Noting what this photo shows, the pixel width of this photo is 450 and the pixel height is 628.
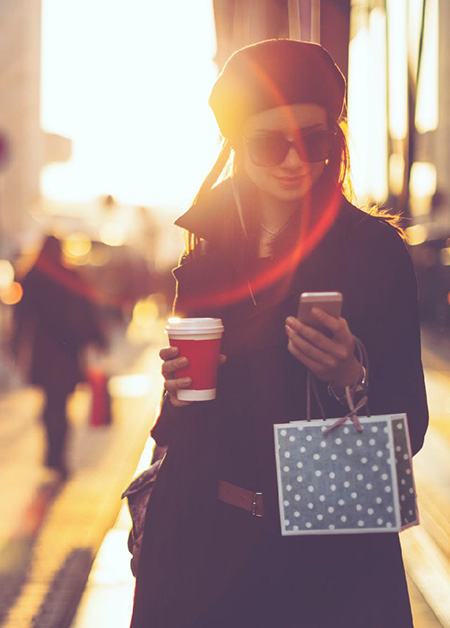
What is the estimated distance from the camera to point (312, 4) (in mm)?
3768

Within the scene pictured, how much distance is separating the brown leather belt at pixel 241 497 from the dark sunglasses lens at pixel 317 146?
691 millimetres

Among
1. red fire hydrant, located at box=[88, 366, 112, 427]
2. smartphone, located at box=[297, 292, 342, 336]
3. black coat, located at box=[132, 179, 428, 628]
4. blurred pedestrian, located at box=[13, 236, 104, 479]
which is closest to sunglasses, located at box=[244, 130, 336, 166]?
black coat, located at box=[132, 179, 428, 628]

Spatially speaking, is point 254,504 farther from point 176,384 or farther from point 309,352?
point 309,352

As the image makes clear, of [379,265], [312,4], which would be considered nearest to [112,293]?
[312,4]

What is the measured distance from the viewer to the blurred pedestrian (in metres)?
7.51

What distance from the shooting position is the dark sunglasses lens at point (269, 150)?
1.99 m

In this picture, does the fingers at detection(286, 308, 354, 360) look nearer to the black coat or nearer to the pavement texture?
the black coat

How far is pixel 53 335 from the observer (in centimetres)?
756

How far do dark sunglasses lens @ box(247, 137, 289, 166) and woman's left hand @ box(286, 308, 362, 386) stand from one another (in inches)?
17.7

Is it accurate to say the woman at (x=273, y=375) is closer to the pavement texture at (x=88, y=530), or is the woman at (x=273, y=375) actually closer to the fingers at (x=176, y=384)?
the fingers at (x=176, y=384)

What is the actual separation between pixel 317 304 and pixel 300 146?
49 cm

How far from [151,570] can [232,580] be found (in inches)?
7.0

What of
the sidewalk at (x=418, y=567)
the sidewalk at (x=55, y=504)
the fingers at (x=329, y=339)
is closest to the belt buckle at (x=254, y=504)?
the fingers at (x=329, y=339)

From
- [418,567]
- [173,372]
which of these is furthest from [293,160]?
[418,567]
